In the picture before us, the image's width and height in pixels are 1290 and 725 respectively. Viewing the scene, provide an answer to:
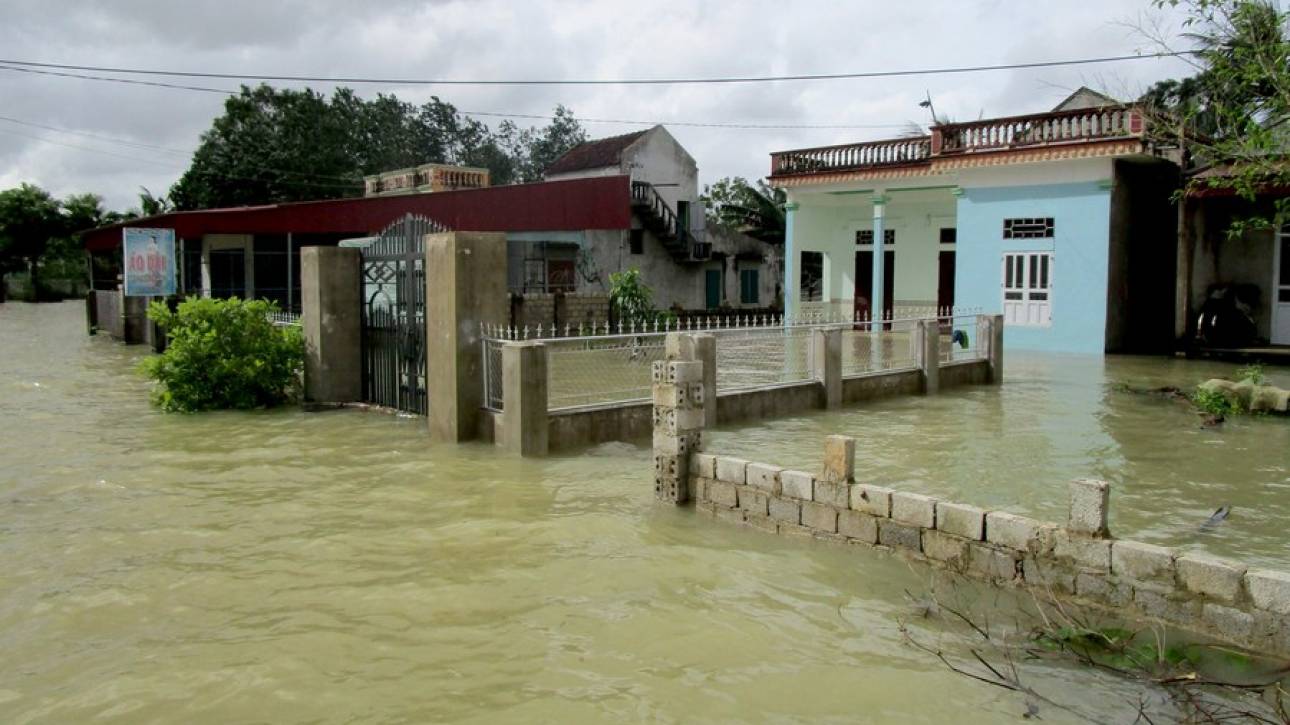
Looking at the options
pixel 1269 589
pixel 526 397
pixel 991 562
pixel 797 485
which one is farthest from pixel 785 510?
pixel 526 397

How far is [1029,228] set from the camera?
22078 mm

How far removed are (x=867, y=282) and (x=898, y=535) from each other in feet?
73.3

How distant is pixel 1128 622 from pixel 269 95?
49.1 meters

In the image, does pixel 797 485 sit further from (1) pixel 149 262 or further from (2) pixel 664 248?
(2) pixel 664 248

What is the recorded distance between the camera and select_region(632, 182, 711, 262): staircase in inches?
1180

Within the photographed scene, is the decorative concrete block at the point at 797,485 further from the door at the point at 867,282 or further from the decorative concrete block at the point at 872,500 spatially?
the door at the point at 867,282

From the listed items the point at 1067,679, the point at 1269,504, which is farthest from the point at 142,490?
the point at 1269,504

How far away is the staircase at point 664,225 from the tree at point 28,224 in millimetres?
36093

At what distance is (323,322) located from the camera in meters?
13.1

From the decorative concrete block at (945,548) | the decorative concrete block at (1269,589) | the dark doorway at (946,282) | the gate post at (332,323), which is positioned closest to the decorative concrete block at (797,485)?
the decorative concrete block at (945,548)

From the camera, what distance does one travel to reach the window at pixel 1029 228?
2180 cm

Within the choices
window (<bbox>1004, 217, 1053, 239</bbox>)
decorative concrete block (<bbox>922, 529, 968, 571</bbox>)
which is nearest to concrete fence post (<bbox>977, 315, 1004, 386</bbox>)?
window (<bbox>1004, 217, 1053, 239</bbox>)

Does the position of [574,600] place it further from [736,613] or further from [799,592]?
[799,592]

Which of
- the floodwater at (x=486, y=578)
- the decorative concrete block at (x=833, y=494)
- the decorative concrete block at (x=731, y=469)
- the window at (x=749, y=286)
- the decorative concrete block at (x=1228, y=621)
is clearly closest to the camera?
the floodwater at (x=486, y=578)
